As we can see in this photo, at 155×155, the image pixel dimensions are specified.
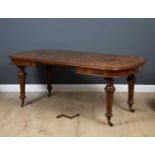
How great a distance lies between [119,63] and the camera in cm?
247

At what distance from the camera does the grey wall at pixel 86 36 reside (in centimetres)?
360

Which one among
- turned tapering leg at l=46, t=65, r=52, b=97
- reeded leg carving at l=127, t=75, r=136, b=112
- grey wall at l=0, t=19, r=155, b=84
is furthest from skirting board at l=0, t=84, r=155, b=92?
reeded leg carving at l=127, t=75, r=136, b=112

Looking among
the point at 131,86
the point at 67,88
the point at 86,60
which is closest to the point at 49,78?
the point at 67,88

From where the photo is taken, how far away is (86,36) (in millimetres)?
3656

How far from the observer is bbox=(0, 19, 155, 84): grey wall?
142 inches

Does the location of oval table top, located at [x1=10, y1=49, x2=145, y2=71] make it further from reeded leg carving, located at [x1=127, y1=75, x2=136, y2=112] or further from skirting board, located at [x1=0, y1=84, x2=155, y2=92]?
skirting board, located at [x1=0, y1=84, x2=155, y2=92]

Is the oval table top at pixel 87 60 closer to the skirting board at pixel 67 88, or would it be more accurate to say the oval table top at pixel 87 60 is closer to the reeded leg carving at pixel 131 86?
the reeded leg carving at pixel 131 86

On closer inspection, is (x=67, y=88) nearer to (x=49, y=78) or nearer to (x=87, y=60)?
(x=49, y=78)

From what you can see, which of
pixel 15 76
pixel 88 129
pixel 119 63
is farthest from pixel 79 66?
pixel 15 76

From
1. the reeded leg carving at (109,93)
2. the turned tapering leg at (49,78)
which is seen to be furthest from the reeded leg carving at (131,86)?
the turned tapering leg at (49,78)

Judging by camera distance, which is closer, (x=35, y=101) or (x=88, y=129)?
(x=88, y=129)

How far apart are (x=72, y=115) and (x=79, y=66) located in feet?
2.18
